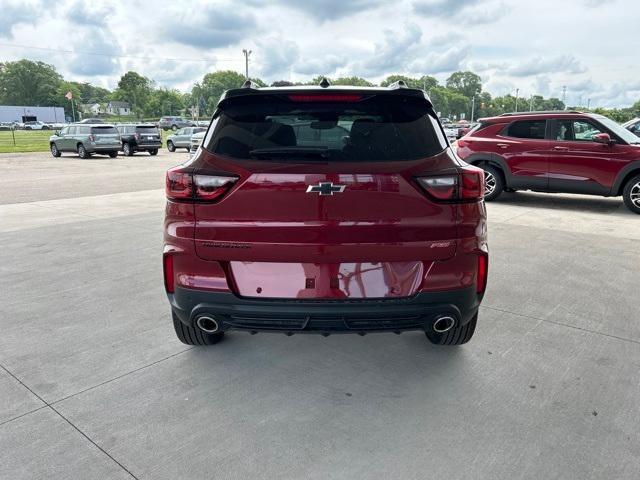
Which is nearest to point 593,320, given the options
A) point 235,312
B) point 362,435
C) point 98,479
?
point 362,435

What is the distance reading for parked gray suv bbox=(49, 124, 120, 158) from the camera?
23.7 m

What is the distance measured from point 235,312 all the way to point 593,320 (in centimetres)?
296

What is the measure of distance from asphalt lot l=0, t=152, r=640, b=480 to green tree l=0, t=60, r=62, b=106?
149244 mm

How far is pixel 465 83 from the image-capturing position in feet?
591

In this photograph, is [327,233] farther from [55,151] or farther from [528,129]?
[55,151]

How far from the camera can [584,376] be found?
3.05 metres

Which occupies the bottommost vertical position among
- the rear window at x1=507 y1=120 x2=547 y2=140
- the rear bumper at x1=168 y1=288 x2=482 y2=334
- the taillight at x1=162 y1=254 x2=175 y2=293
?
the rear bumper at x1=168 y1=288 x2=482 y2=334

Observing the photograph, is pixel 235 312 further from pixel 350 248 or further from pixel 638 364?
pixel 638 364

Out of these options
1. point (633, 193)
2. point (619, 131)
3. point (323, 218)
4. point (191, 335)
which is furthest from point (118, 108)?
point (323, 218)

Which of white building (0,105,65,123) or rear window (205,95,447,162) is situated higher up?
white building (0,105,65,123)

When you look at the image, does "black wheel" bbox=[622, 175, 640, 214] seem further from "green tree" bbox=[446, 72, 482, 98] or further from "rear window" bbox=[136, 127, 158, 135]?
"green tree" bbox=[446, 72, 482, 98]

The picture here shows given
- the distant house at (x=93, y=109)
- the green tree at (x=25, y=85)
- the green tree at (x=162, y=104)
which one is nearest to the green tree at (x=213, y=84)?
the green tree at (x=162, y=104)

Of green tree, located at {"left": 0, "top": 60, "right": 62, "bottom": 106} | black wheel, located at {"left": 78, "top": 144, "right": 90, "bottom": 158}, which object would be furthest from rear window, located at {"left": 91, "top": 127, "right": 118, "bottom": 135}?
green tree, located at {"left": 0, "top": 60, "right": 62, "bottom": 106}

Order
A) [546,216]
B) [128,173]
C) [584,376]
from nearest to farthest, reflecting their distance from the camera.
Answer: [584,376]
[546,216]
[128,173]
